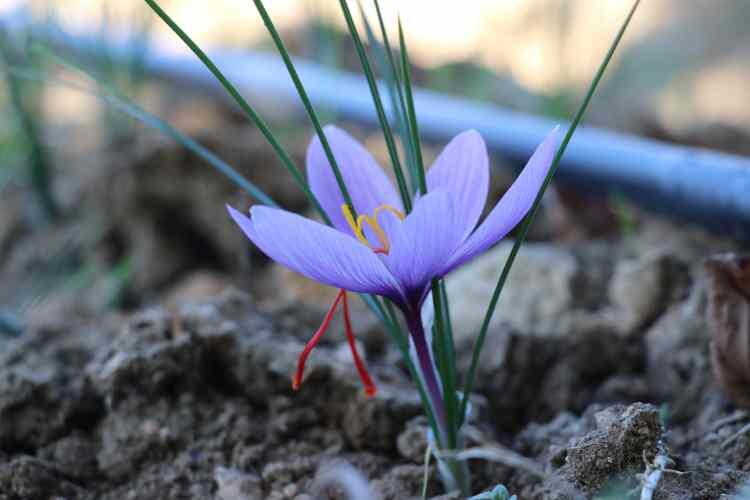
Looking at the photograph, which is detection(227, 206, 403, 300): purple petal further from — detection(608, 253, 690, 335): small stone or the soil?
detection(608, 253, 690, 335): small stone

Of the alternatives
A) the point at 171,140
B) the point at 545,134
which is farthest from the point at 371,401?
the point at 171,140

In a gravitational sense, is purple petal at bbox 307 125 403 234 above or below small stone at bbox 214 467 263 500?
above

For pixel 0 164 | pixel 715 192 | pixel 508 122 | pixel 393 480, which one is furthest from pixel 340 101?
pixel 393 480

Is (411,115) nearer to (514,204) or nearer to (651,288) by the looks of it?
(514,204)

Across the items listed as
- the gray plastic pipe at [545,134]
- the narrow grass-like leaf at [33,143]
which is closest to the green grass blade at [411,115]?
the gray plastic pipe at [545,134]

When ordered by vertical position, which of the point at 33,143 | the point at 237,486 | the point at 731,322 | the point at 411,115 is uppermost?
the point at 411,115

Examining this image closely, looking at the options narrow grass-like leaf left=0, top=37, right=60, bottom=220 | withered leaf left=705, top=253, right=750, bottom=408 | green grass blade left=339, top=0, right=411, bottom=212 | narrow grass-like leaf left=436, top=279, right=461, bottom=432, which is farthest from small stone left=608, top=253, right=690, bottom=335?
narrow grass-like leaf left=0, top=37, right=60, bottom=220
